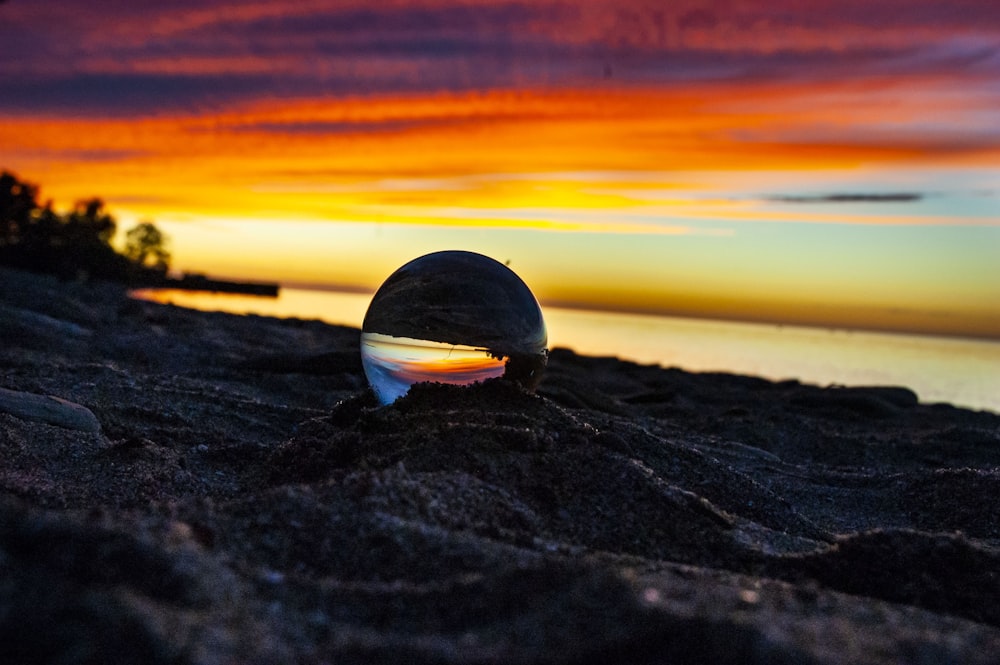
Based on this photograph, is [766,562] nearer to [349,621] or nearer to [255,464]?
[349,621]

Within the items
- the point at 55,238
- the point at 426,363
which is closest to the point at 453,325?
the point at 426,363

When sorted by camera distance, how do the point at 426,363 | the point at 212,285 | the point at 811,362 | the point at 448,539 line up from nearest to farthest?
1. the point at 448,539
2. the point at 426,363
3. the point at 811,362
4. the point at 212,285

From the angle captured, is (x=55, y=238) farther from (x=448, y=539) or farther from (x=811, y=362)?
(x=448, y=539)

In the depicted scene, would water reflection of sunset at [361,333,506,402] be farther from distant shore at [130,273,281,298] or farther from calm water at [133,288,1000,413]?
distant shore at [130,273,281,298]

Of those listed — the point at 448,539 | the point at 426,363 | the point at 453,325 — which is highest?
the point at 453,325

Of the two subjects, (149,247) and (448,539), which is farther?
(149,247)
